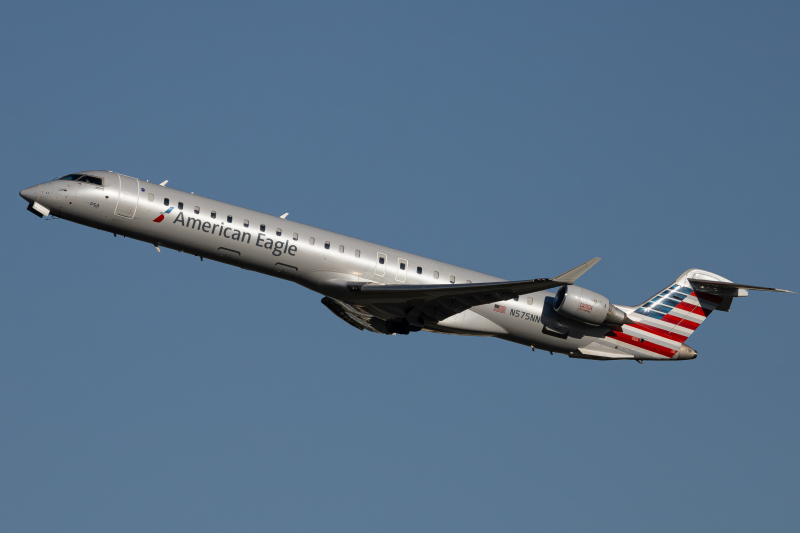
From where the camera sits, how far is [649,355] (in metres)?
32.9

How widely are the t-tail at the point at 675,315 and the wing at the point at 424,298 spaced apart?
6.24 meters

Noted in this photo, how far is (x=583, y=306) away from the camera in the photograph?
31000 mm

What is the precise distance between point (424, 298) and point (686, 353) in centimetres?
1045

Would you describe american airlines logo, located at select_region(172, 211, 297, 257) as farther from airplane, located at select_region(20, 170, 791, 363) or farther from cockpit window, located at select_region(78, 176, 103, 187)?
cockpit window, located at select_region(78, 176, 103, 187)

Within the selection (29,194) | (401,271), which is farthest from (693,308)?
(29,194)

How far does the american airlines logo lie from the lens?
91.0 ft

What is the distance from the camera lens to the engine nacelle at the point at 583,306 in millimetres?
30906

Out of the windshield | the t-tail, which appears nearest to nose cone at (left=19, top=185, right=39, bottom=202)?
the windshield

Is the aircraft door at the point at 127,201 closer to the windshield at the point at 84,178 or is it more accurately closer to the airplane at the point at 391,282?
the airplane at the point at 391,282

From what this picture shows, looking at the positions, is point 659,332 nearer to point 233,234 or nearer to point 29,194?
point 233,234

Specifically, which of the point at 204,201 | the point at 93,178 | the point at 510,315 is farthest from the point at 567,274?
the point at 93,178

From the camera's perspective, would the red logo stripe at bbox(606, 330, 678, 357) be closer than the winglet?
No

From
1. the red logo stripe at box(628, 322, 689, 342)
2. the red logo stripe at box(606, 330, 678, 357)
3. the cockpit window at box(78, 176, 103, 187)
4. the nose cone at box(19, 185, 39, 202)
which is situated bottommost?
the red logo stripe at box(606, 330, 678, 357)

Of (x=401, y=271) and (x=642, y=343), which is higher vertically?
(x=401, y=271)
